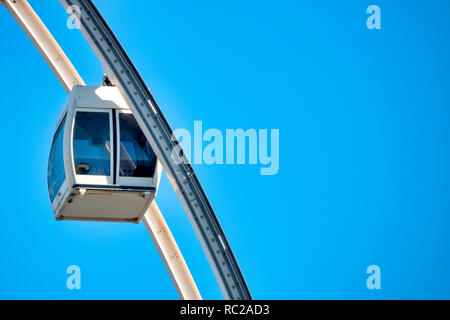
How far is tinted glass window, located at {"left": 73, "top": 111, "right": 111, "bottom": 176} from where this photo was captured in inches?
1394

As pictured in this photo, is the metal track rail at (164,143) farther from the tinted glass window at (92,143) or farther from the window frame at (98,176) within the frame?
the tinted glass window at (92,143)

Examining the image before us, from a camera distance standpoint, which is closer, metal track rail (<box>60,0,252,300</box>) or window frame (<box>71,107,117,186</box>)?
metal track rail (<box>60,0,252,300</box>)

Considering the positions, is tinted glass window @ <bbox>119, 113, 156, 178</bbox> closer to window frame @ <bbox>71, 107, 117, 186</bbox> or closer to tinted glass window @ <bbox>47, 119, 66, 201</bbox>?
window frame @ <bbox>71, 107, 117, 186</bbox>

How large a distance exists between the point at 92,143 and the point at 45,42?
17.8 ft

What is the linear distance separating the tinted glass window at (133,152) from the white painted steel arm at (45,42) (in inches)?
155

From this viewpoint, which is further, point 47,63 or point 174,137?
point 47,63

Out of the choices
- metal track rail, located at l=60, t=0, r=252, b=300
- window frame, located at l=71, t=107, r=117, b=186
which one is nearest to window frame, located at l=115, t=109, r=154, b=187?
window frame, located at l=71, t=107, r=117, b=186

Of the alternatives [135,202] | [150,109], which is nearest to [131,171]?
[135,202]

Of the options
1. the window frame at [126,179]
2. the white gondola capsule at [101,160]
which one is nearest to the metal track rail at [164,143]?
the window frame at [126,179]

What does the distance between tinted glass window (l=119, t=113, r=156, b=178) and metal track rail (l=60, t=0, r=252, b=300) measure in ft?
14.0

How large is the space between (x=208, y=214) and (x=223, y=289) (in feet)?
6.47
